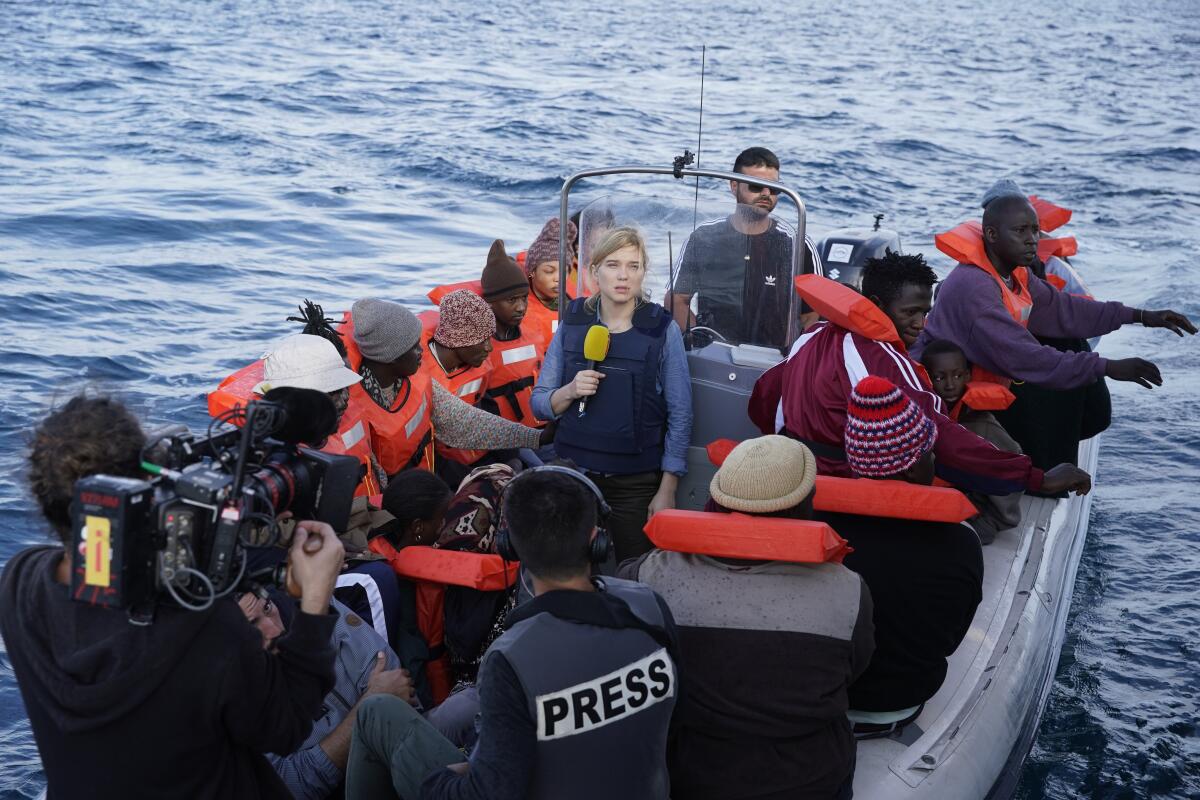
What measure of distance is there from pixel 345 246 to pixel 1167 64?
24.3 meters

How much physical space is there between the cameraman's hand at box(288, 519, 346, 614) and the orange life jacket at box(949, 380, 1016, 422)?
2.67 metres

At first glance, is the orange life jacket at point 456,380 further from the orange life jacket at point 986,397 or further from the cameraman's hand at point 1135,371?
the cameraman's hand at point 1135,371

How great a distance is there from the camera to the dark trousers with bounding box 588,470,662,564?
12.9 feet

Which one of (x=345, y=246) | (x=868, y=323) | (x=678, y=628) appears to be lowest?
(x=345, y=246)

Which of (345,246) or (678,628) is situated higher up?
(678,628)

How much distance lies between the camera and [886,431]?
9.66 feet

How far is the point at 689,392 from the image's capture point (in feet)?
12.7

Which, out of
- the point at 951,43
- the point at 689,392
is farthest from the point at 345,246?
the point at 951,43

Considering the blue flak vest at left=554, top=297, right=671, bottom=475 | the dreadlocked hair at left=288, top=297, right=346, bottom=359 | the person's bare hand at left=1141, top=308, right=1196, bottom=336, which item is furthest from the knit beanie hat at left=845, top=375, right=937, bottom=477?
the person's bare hand at left=1141, top=308, right=1196, bottom=336

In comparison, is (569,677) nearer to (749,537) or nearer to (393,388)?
(749,537)

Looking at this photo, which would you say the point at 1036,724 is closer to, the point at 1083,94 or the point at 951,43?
the point at 1083,94

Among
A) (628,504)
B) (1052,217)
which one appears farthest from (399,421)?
(1052,217)

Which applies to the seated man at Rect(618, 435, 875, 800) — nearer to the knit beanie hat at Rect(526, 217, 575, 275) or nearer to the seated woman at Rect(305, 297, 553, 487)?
the seated woman at Rect(305, 297, 553, 487)

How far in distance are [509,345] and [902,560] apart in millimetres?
2506
